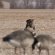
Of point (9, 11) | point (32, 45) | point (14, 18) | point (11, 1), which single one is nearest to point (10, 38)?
point (32, 45)

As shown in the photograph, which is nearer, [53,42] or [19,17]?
[53,42]

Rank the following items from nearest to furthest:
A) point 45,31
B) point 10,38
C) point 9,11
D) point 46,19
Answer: point 10,38, point 45,31, point 46,19, point 9,11

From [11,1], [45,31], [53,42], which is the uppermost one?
[11,1]

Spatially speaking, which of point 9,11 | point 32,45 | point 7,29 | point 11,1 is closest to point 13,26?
point 7,29

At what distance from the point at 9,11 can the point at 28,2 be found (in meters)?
0.26

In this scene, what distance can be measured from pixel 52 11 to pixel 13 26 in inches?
19.3

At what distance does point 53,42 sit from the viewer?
0.94 metres

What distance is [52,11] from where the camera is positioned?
1943 mm

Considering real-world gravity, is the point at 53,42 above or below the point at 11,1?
below

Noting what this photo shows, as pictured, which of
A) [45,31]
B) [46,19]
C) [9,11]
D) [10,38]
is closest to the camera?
[10,38]

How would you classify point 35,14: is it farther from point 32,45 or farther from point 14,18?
point 32,45

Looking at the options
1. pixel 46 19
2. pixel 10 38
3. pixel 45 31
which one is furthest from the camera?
pixel 46 19

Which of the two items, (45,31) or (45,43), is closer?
(45,43)

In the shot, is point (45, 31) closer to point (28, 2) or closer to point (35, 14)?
Answer: point (35, 14)
